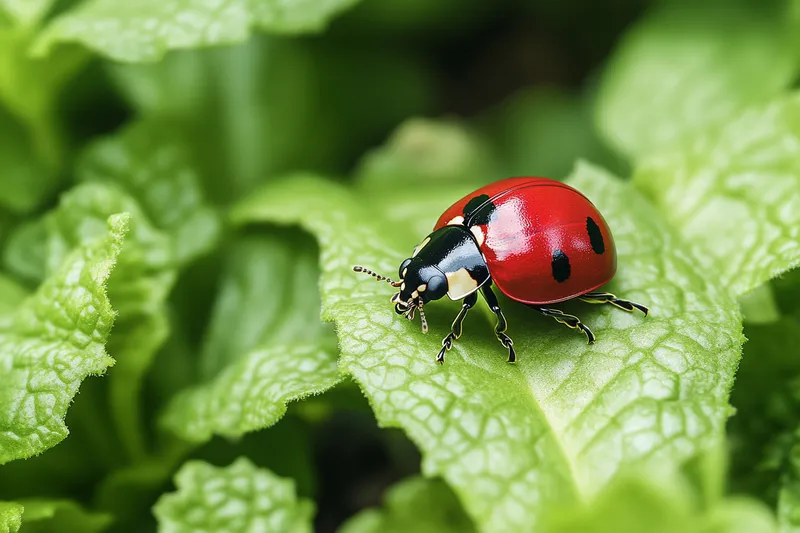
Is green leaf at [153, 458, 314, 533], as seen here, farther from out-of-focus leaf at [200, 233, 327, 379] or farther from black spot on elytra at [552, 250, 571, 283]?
black spot on elytra at [552, 250, 571, 283]

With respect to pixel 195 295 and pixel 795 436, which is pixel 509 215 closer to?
pixel 795 436

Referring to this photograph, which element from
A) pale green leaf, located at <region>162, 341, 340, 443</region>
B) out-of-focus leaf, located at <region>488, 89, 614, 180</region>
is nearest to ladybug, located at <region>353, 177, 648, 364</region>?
pale green leaf, located at <region>162, 341, 340, 443</region>

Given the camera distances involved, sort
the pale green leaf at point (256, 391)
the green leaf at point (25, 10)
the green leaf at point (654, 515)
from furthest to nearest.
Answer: the green leaf at point (25, 10) → the pale green leaf at point (256, 391) → the green leaf at point (654, 515)

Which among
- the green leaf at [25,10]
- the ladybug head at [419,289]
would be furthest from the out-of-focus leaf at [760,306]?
the green leaf at [25,10]

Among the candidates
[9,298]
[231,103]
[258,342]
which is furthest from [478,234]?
[231,103]

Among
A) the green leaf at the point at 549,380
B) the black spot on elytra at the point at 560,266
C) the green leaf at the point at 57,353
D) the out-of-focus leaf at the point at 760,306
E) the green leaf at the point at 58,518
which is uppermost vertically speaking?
the black spot on elytra at the point at 560,266

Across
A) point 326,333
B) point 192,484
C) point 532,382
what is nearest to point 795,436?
point 532,382

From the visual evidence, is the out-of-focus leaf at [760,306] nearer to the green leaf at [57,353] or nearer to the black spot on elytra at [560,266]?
the black spot on elytra at [560,266]
